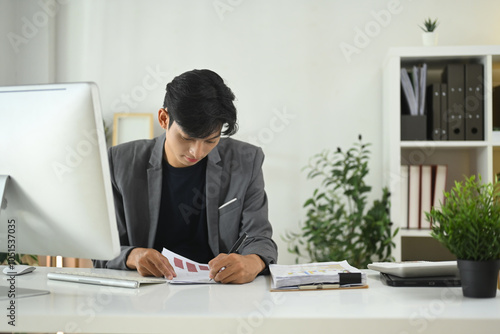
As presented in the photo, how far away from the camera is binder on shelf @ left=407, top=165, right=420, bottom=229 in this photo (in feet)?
8.98

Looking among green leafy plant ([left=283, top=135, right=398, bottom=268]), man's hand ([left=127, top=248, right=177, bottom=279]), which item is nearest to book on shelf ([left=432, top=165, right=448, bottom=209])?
green leafy plant ([left=283, top=135, right=398, bottom=268])

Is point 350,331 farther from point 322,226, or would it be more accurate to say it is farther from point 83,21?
point 83,21

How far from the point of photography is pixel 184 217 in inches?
73.6

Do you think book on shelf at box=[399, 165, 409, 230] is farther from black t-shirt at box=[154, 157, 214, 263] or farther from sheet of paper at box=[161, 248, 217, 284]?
sheet of paper at box=[161, 248, 217, 284]

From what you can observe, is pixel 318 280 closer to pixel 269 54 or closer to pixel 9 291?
pixel 9 291

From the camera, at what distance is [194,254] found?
1879 mm

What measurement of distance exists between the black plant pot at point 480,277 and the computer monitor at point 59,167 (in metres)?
0.76

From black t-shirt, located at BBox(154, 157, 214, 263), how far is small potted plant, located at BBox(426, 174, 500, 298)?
0.95m

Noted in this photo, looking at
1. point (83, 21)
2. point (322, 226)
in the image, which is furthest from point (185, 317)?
point (83, 21)

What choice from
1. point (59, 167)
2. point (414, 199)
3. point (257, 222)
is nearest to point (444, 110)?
point (414, 199)

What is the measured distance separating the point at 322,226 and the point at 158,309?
75.3 inches

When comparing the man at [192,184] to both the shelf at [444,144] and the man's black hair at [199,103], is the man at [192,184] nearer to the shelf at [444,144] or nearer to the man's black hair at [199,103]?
the man's black hair at [199,103]

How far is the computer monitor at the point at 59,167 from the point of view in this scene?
1.04m

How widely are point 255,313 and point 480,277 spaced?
1.66 ft
